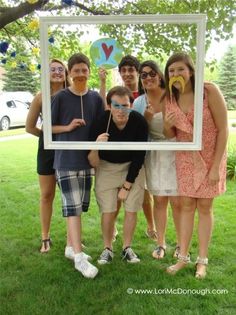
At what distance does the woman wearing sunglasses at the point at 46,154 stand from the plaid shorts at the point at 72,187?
0.99 feet

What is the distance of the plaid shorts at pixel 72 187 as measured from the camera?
135 inches

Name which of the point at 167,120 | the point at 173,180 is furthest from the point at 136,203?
the point at 167,120

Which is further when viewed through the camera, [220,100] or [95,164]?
[95,164]

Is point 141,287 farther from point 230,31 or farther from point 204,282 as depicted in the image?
point 230,31

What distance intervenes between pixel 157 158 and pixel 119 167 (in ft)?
1.08

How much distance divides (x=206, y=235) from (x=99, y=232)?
1.42m

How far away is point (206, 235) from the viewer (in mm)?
3434

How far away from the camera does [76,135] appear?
3201mm

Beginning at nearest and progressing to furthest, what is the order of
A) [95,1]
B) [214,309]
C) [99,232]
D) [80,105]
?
[214,309] < [80,105] < [99,232] < [95,1]

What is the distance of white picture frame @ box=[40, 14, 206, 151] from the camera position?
271cm

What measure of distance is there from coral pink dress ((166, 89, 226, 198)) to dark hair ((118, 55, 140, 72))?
0.37m

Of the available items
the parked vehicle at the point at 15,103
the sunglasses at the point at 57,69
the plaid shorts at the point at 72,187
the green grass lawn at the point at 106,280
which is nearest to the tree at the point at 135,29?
the sunglasses at the point at 57,69

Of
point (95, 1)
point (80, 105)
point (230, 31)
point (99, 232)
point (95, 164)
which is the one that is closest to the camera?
point (80, 105)

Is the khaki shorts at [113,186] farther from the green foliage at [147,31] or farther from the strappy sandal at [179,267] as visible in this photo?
Answer: the green foliage at [147,31]
